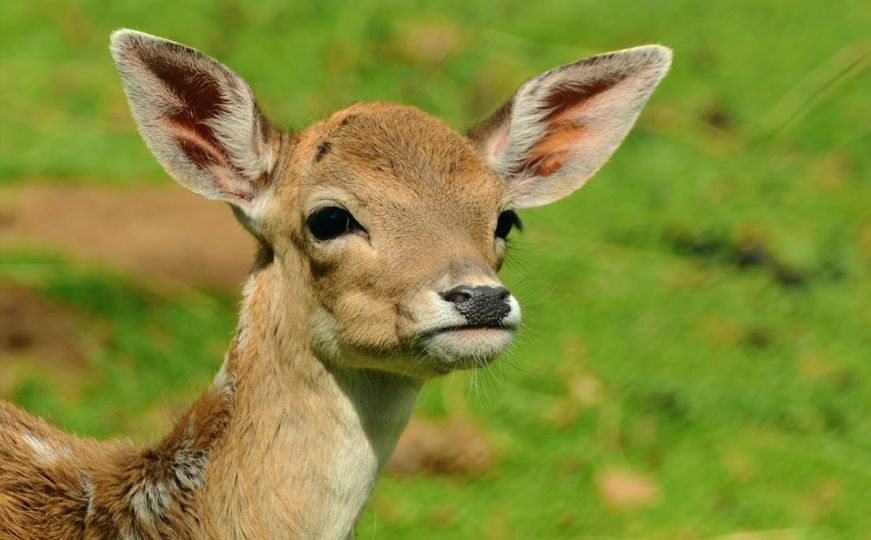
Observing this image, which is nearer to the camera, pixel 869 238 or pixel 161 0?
pixel 869 238

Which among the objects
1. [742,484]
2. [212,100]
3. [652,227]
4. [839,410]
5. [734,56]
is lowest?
[212,100]

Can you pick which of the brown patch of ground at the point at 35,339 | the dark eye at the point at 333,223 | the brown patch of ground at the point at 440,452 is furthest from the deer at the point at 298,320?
the brown patch of ground at the point at 35,339

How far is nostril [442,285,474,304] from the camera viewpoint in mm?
4590

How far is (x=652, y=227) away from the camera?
9172 mm

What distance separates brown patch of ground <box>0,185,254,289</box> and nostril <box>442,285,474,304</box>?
388 centimetres

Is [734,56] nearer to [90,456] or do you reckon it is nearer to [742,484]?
[742,484]

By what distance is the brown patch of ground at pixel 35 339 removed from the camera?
7664 mm

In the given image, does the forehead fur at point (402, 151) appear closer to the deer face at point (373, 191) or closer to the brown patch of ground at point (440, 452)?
the deer face at point (373, 191)

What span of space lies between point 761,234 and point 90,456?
520 centimetres

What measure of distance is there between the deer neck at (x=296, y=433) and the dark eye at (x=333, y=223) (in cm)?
23

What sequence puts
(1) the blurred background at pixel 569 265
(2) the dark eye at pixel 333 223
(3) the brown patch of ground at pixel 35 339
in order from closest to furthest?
(2) the dark eye at pixel 333 223 → (1) the blurred background at pixel 569 265 → (3) the brown patch of ground at pixel 35 339

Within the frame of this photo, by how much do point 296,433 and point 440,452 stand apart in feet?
8.18

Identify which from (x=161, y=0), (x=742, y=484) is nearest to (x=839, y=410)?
(x=742, y=484)

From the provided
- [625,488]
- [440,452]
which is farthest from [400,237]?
[625,488]
